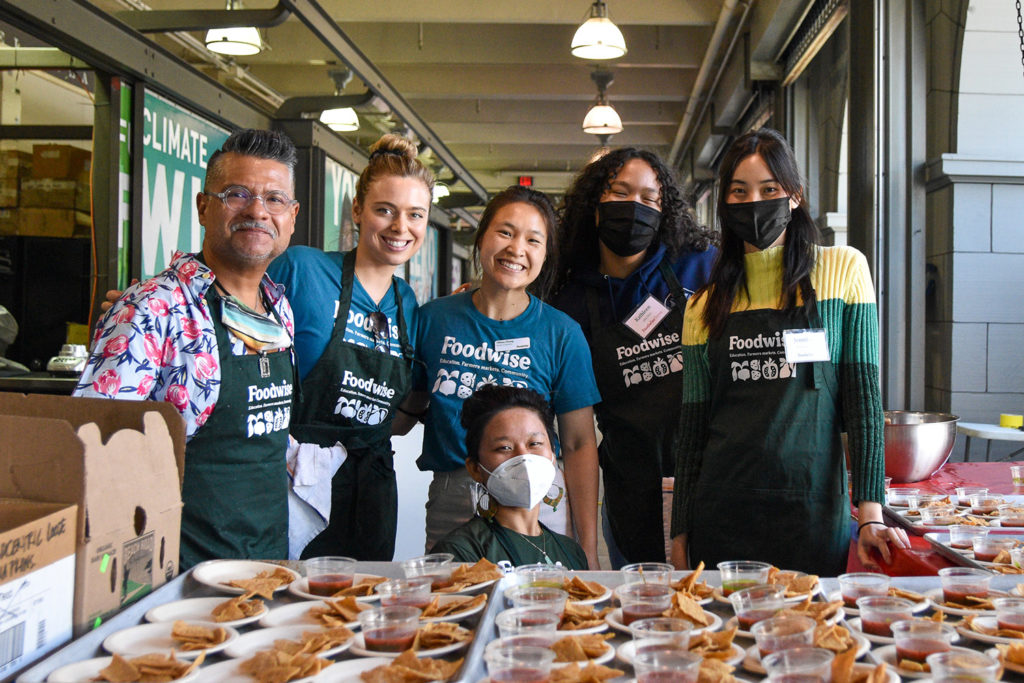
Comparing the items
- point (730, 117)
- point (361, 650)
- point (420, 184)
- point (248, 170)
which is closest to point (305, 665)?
point (361, 650)

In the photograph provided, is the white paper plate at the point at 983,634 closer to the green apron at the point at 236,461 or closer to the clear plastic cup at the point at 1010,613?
the clear plastic cup at the point at 1010,613

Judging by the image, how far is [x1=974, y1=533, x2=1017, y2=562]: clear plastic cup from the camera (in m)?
1.96

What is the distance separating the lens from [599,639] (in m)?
1.36

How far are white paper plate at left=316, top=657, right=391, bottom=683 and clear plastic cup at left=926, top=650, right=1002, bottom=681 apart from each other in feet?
2.51

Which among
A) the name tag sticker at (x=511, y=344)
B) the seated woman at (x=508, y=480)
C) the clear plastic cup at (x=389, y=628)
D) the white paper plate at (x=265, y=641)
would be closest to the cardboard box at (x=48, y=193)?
the name tag sticker at (x=511, y=344)

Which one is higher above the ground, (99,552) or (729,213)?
(729,213)

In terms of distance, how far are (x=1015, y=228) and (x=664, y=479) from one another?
2.91 m

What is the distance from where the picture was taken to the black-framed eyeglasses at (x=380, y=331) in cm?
252

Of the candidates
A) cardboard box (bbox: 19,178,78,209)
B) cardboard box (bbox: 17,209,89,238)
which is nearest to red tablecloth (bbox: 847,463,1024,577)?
cardboard box (bbox: 17,209,89,238)

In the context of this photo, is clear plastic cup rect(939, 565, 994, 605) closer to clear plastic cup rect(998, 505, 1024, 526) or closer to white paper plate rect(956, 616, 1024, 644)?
white paper plate rect(956, 616, 1024, 644)

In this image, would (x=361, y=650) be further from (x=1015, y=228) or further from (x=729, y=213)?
(x=1015, y=228)

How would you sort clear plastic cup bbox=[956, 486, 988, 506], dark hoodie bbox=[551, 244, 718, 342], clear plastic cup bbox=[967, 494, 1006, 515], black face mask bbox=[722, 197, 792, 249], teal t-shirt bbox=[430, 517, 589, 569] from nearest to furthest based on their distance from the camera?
teal t-shirt bbox=[430, 517, 589, 569]
black face mask bbox=[722, 197, 792, 249]
clear plastic cup bbox=[967, 494, 1006, 515]
clear plastic cup bbox=[956, 486, 988, 506]
dark hoodie bbox=[551, 244, 718, 342]

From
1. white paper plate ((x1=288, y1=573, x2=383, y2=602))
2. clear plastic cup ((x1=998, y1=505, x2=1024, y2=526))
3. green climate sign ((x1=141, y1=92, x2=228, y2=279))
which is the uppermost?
green climate sign ((x1=141, y1=92, x2=228, y2=279))

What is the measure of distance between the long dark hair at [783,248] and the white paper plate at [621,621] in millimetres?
1017
